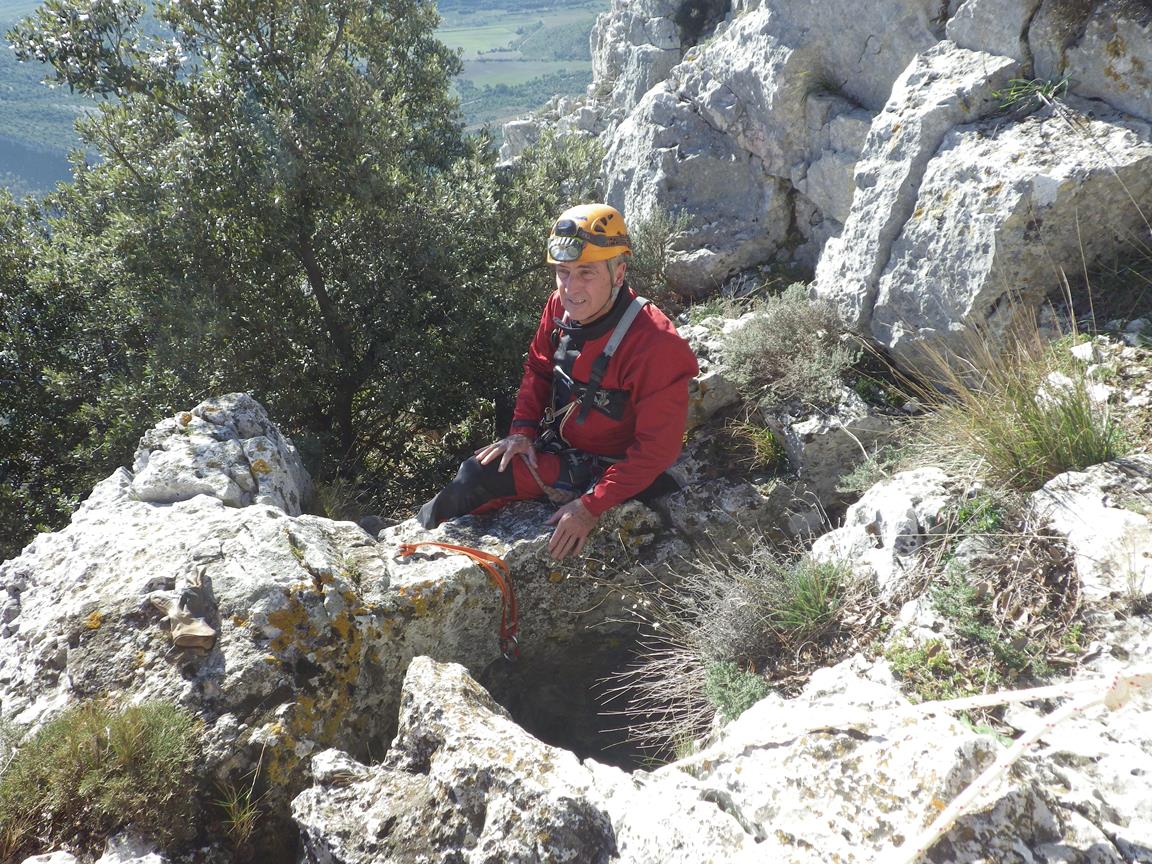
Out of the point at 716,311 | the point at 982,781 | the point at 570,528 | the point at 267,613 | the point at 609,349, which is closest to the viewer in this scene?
the point at 982,781

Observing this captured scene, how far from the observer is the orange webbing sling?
15.4 ft

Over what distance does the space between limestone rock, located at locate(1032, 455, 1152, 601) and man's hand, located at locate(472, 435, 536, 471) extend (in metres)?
3.16

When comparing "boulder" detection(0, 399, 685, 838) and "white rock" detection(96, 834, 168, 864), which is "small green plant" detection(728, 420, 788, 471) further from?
"white rock" detection(96, 834, 168, 864)

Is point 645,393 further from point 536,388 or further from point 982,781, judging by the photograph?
point 982,781

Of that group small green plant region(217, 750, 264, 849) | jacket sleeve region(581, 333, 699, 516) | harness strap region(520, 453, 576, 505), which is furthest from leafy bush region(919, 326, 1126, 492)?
small green plant region(217, 750, 264, 849)

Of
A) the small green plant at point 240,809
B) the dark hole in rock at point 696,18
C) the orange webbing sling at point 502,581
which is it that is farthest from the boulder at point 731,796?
the dark hole in rock at point 696,18

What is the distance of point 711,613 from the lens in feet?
13.9

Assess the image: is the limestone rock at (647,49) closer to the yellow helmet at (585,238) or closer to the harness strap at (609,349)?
the yellow helmet at (585,238)

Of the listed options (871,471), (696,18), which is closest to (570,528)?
(871,471)

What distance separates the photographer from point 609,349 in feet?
15.2

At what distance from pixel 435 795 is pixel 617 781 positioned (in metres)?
0.78

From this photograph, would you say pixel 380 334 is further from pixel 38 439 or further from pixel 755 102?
pixel 755 102

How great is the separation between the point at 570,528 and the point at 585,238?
195 centimetres

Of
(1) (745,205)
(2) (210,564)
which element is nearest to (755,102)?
(1) (745,205)
